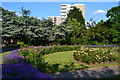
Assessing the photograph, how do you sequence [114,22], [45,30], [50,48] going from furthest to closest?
1. [114,22]
2. [45,30]
3. [50,48]

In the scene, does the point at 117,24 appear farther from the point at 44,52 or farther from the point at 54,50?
the point at 44,52

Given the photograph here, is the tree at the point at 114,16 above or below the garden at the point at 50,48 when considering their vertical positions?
above

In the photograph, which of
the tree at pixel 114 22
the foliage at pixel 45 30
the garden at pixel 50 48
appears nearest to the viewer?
the garden at pixel 50 48

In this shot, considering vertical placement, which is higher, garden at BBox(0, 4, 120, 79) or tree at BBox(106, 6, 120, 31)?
tree at BBox(106, 6, 120, 31)

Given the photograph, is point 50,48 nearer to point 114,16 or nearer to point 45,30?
point 45,30

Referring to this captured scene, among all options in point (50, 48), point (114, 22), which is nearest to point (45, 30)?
point (50, 48)

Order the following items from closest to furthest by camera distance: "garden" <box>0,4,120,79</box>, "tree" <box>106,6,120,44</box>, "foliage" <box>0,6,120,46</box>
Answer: "garden" <box>0,4,120,79</box> < "foliage" <box>0,6,120,46</box> < "tree" <box>106,6,120,44</box>

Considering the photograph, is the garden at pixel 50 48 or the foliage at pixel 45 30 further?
the foliage at pixel 45 30

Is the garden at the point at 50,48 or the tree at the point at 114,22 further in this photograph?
the tree at the point at 114,22

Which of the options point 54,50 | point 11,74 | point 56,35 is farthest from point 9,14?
point 11,74

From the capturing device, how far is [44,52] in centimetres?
1317

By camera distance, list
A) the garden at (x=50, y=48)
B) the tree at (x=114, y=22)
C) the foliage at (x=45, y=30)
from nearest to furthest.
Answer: the garden at (x=50, y=48) → the foliage at (x=45, y=30) → the tree at (x=114, y=22)

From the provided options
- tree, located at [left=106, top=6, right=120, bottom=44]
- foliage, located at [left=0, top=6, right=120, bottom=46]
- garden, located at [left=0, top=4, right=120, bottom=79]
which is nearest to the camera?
→ garden, located at [left=0, top=4, right=120, bottom=79]

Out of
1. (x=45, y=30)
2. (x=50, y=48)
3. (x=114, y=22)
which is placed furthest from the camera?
(x=114, y=22)
